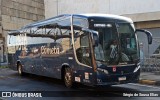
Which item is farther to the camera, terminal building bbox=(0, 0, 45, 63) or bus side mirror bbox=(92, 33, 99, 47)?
terminal building bbox=(0, 0, 45, 63)

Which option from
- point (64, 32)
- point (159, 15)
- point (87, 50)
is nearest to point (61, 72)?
point (64, 32)

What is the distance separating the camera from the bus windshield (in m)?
12.0

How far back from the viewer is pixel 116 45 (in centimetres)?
1228

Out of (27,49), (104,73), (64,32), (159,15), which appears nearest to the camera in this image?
(104,73)

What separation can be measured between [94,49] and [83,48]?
69cm

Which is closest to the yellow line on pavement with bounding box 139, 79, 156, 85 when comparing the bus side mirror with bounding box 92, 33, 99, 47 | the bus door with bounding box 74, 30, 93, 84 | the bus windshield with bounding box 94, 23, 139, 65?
the bus windshield with bounding box 94, 23, 139, 65

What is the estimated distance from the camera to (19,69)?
804 inches

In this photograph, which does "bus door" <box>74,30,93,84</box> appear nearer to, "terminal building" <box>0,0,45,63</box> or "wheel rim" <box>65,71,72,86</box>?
"wheel rim" <box>65,71,72,86</box>

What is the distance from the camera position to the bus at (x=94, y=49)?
1198cm

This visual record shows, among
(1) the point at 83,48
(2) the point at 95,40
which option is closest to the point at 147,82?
(1) the point at 83,48

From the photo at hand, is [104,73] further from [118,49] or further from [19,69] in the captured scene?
[19,69]

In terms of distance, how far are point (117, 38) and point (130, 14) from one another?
2029cm

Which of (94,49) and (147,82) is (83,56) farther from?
(147,82)

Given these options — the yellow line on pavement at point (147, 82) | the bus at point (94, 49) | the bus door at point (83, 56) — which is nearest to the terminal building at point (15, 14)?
the bus at point (94, 49)
